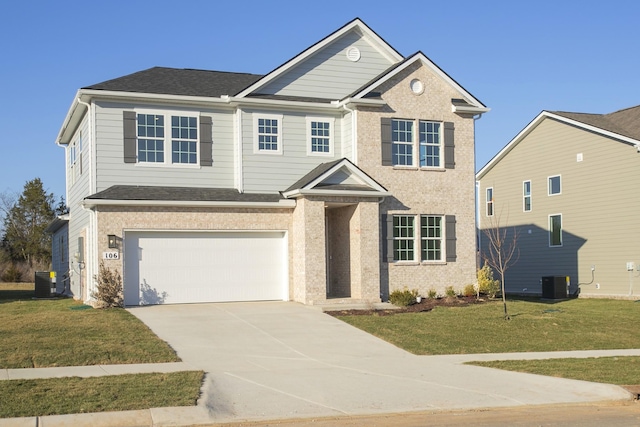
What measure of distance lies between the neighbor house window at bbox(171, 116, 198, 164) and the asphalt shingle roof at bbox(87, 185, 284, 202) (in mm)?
980

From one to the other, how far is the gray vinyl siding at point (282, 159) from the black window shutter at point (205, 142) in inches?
41.9

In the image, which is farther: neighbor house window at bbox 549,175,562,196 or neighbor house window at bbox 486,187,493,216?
neighbor house window at bbox 486,187,493,216

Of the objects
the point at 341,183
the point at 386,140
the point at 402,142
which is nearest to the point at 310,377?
the point at 341,183

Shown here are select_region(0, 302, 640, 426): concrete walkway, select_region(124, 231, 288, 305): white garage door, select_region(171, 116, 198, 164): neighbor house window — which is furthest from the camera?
select_region(171, 116, 198, 164): neighbor house window

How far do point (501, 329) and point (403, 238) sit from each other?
6.11 metres

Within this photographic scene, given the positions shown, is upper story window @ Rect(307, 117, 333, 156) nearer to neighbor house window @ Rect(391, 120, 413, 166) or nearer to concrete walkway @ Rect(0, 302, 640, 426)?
neighbor house window @ Rect(391, 120, 413, 166)

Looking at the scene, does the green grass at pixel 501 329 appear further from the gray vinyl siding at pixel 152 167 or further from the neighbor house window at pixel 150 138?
the neighbor house window at pixel 150 138

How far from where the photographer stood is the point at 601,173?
30.7m

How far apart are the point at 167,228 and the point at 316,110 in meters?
6.31

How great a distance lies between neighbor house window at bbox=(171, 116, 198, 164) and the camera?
23.5 metres

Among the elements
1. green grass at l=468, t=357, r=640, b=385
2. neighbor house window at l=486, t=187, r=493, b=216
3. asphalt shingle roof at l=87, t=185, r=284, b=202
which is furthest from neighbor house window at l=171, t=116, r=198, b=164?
neighbor house window at l=486, t=187, r=493, b=216

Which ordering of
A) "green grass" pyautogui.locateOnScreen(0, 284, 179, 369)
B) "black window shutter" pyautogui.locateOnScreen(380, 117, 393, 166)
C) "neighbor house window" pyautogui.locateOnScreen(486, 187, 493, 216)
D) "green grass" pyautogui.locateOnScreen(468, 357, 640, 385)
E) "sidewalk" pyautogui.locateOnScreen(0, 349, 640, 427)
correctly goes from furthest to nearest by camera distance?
"neighbor house window" pyautogui.locateOnScreen(486, 187, 493, 216) < "black window shutter" pyautogui.locateOnScreen(380, 117, 393, 166) < "green grass" pyautogui.locateOnScreen(0, 284, 179, 369) < "green grass" pyautogui.locateOnScreen(468, 357, 640, 385) < "sidewalk" pyautogui.locateOnScreen(0, 349, 640, 427)

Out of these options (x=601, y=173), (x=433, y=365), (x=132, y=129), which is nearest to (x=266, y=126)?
(x=132, y=129)

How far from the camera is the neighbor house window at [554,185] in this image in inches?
1310
